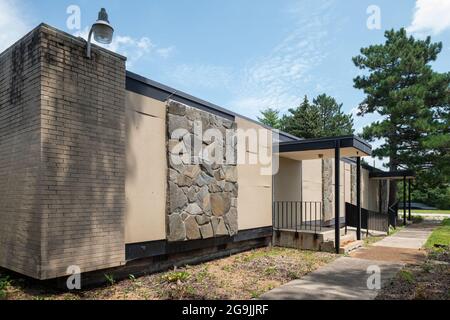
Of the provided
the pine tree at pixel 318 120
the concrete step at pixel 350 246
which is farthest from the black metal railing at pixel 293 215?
the pine tree at pixel 318 120

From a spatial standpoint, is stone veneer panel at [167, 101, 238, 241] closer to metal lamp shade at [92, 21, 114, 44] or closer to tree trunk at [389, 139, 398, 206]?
metal lamp shade at [92, 21, 114, 44]

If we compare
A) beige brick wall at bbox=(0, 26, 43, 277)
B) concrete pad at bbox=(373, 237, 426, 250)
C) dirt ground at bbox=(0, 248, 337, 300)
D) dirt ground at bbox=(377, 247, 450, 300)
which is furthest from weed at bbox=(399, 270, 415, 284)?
beige brick wall at bbox=(0, 26, 43, 277)

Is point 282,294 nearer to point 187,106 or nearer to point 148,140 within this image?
point 148,140

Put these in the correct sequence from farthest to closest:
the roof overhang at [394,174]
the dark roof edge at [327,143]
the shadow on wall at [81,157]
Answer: the roof overhang at [394,174], the dark roof edge at [327,143], the shadow on wall at [81,157]

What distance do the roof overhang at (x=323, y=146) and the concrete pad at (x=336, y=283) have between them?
3179 millimetres

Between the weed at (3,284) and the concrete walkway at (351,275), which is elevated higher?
the weed at (3,284)

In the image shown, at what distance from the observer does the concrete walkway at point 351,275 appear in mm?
5410

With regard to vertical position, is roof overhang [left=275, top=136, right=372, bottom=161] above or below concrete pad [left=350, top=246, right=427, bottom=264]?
above

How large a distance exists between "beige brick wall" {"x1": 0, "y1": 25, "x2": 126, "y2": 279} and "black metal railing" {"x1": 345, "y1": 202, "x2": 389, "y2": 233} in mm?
9298

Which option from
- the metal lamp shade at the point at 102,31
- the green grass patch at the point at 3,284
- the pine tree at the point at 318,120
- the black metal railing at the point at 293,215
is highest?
the pine tree at the point at 318,120

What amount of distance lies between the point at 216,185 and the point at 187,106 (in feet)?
6.20

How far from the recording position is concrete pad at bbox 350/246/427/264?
8.49m

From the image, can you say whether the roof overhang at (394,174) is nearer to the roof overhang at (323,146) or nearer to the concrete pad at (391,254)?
the roof overhang at (323,146)
